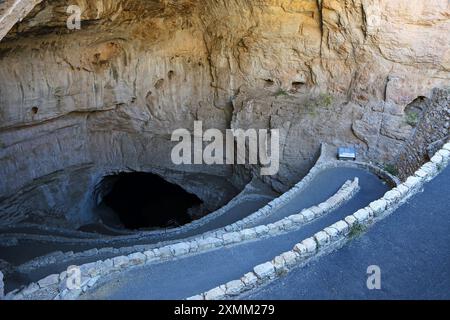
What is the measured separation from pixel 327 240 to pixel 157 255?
125 inches

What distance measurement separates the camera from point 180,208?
71.9ft

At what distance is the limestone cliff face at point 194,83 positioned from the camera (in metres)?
13.3

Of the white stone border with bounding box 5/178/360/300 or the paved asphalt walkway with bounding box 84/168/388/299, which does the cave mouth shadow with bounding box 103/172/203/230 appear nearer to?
the white stone border with bounding box 5/178/360/300

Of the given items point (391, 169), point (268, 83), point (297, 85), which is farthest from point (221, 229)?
point (268, 83)

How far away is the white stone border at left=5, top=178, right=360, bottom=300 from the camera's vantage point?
7.75 meters

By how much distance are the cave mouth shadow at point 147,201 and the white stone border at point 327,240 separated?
12012 mm

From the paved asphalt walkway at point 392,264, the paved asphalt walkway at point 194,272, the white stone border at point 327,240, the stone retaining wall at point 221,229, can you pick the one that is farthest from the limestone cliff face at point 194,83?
the paved asphalt walkway at point 194,272

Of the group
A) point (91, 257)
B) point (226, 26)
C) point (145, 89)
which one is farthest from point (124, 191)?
point (91, 257)

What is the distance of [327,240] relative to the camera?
8.03 meters

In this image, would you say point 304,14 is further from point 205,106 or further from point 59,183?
point 59,183

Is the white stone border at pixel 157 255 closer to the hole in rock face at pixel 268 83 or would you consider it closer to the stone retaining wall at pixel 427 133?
the stone retaining wall at pixel 427 133

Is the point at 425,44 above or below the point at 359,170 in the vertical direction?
above

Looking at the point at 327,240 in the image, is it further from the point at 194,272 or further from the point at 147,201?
the point at 147,201
